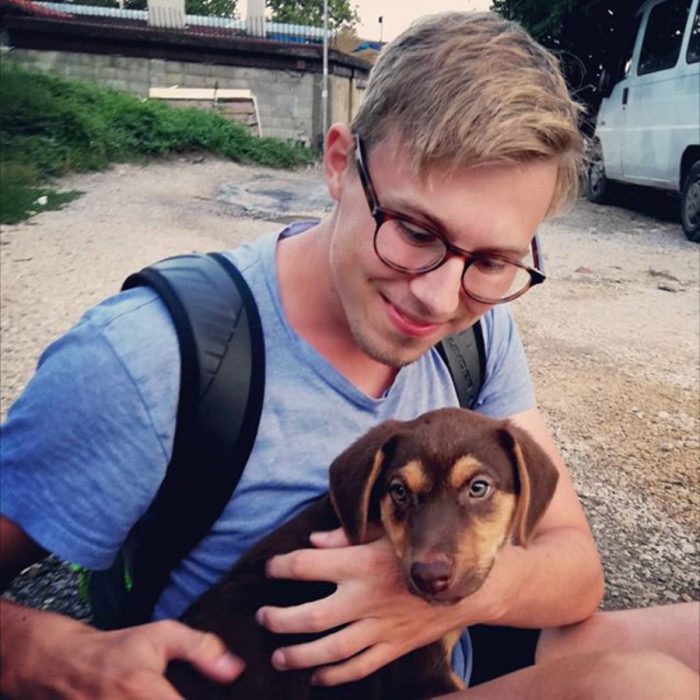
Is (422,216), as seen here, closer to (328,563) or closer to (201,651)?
(328,563)

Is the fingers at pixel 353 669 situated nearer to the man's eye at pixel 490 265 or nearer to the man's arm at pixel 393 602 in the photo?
the man's arm at pixel 393 602

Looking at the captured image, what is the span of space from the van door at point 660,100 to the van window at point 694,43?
89mm

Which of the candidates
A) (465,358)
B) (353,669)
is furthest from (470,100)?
(353,669)

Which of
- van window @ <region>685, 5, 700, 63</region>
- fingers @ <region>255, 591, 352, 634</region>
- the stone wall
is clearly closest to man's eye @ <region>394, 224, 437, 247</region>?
fingers @ <region>255, 591, 352, 634</region>

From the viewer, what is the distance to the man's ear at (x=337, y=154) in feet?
6.63

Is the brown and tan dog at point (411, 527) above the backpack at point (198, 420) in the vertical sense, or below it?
below

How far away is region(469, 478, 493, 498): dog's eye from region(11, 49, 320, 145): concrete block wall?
55.4 feet

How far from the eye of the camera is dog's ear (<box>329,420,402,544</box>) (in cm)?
188

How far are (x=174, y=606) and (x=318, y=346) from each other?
0.69 m

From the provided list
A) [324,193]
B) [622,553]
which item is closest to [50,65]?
[324,193]

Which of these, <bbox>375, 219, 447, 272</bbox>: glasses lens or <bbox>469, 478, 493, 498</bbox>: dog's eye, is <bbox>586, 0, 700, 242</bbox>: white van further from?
<bbox>375, 219, 447, 272</bbox>: glasses lens

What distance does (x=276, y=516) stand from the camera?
6.21ft

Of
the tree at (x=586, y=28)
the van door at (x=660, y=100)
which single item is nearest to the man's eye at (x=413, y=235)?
the van door at (x=660, y=100)

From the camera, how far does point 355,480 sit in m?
1.89
